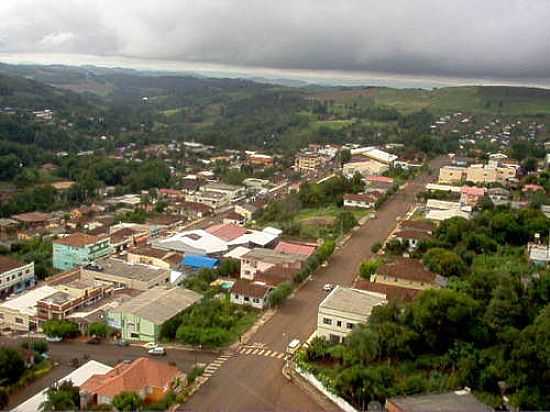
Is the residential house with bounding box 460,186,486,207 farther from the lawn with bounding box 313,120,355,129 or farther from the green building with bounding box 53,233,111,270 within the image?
the lawn with bounding box 313,120,355,129

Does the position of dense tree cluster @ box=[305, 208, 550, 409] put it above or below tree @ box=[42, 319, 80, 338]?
Answer: above

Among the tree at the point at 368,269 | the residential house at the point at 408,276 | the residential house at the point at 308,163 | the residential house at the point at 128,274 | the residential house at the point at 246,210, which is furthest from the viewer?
the residential house at the point at 308,163

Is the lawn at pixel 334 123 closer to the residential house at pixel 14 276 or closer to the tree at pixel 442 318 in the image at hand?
the residential house at pixel 14 276

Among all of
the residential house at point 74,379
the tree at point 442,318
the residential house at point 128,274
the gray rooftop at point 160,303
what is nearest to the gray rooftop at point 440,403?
the tree at point 442,318

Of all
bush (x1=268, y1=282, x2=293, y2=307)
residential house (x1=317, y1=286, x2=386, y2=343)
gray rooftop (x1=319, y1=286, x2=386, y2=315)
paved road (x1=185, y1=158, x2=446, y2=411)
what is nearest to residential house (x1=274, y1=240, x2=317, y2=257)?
paved road (x1=185, y1=158, x2=446, y2=411)

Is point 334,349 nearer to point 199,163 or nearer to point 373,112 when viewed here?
point 199,163

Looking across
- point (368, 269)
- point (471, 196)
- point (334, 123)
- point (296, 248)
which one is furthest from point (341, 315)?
point (334, 123)
